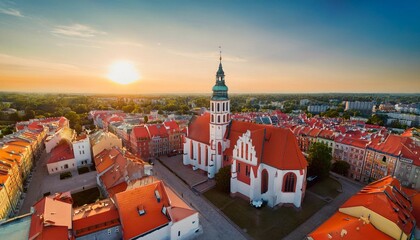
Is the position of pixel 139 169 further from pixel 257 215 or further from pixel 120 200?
pixel 257 215

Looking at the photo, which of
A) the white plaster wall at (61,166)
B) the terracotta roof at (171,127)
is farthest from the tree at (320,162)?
the white plaster wall at (61,166)

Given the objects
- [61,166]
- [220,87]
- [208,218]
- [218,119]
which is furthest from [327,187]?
[61,166]

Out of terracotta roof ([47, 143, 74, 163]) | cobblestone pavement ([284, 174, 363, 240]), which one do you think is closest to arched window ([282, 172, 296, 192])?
cobblestone pavement ([284, 174, 363, 240])

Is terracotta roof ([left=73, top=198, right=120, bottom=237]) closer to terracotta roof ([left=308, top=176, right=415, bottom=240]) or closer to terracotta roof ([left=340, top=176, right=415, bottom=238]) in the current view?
terracotta roof ([left=308, top=176, right=415, bottom=240])

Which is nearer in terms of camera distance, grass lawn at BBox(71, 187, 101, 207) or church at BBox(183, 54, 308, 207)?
church at BBox(183, 54, 308, 207)

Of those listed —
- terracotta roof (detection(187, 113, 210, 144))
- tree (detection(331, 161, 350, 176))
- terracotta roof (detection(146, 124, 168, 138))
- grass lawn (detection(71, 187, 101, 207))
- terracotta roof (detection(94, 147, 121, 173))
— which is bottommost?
grass lawn (detection(71, 187, 101, 207))

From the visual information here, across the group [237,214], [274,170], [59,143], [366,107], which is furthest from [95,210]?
[366,107]
